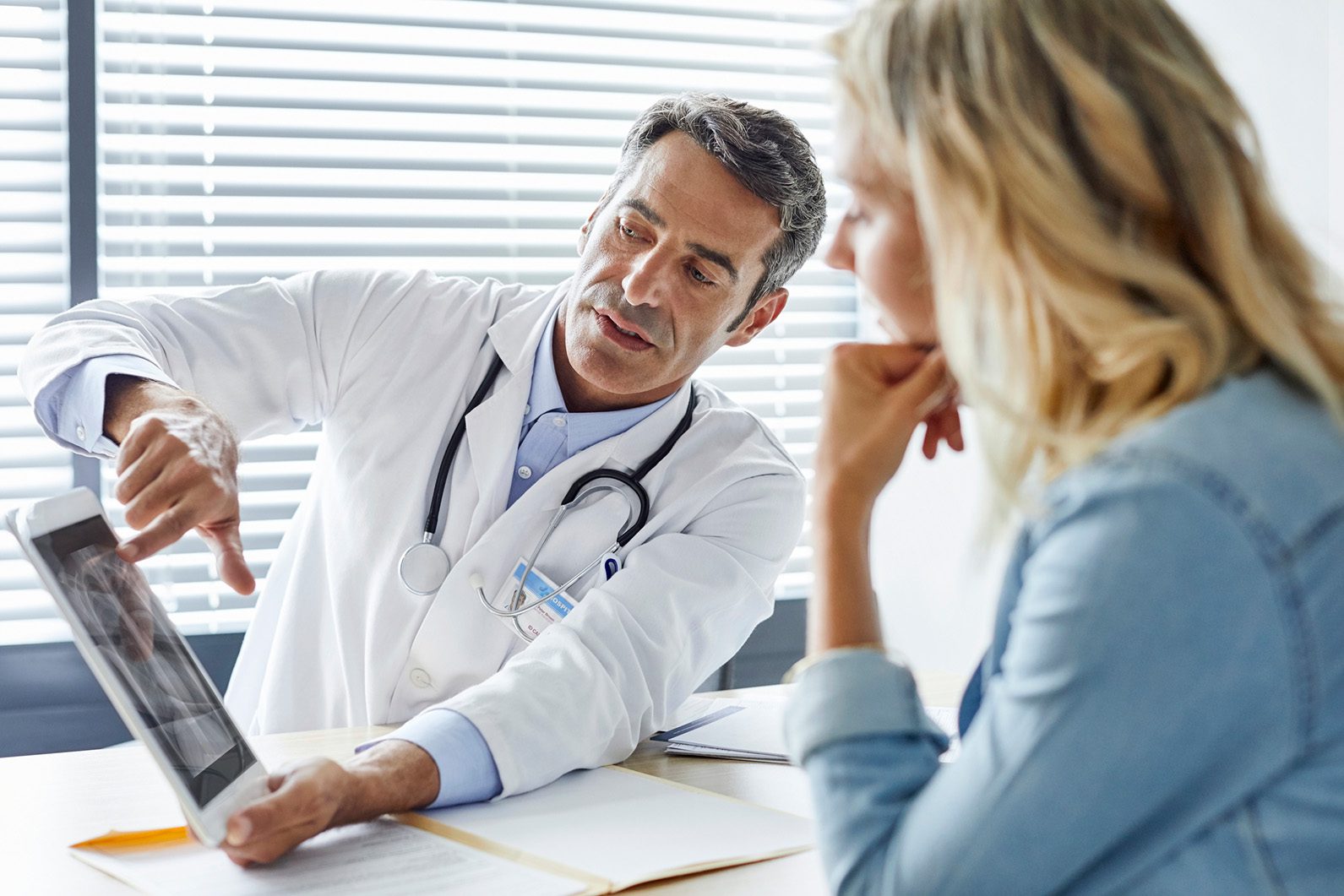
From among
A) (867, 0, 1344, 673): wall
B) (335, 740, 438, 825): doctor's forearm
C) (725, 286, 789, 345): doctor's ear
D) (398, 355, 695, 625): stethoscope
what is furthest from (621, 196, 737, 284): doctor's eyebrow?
(335, 740, 438, 825): doctor's forearm

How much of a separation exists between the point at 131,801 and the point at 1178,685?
39.3 inches

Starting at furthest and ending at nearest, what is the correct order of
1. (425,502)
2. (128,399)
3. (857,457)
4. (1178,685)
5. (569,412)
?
(569,412)
(425,502)
(128,399)
(857,457)
(1178,685)

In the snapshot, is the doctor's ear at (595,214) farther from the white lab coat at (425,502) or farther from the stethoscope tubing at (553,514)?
the stethoscope tubing at (553,514)

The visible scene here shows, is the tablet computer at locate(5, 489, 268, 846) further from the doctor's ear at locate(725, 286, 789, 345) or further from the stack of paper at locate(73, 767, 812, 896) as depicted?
the doctor's ear at locate(725, 286, 789, 345)

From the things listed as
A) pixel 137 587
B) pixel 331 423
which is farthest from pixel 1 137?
pixel 137 587

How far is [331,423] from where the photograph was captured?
5.86 ft

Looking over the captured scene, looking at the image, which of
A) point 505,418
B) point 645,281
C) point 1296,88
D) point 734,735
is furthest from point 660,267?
point 1296,88

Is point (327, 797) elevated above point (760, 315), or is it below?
below

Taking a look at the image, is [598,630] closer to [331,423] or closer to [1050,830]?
[331,423]

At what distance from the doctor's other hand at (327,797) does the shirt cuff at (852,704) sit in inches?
17.2

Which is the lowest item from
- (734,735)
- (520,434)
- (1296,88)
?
(734,735)

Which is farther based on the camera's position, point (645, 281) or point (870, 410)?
point (645, 281)

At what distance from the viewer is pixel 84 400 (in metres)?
1.45

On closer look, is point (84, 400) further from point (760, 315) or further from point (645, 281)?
point (760, 315)
